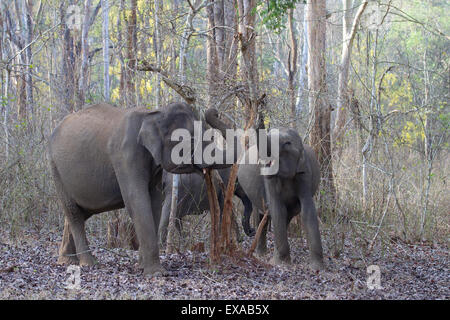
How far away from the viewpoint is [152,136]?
7805 mm

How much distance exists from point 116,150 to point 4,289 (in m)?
2.19

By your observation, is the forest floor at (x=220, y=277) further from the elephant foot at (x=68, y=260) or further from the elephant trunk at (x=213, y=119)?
the elephant trunk at (x=213, y=119)

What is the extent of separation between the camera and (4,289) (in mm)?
6922

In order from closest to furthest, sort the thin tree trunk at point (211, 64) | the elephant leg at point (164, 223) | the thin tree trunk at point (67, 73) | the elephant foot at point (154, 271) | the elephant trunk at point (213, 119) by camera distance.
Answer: the elephant trunk at point (213, 119) → the elephant foot at point (154, 271) → the thin tree trunk at point (211, 64) → the elephant leg at point (164, 223) → the thin tree trunk at point (67, 73)

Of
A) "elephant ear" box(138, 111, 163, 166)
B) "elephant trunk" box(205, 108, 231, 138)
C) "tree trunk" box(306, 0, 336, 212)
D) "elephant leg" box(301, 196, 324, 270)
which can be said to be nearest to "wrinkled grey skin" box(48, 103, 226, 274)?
"elephant ear" box(138, 111, 163, 166)

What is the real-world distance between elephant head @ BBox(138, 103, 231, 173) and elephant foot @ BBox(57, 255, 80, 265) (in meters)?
2.20

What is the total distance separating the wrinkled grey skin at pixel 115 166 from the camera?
7.84 meters

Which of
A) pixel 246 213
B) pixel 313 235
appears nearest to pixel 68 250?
pixel 313 235

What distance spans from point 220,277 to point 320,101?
531 cm

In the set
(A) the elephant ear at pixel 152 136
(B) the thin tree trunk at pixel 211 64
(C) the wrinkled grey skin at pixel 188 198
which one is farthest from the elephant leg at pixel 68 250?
(B) the thin tree trunk at pixel 211 64

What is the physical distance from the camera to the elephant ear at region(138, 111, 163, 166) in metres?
7.79

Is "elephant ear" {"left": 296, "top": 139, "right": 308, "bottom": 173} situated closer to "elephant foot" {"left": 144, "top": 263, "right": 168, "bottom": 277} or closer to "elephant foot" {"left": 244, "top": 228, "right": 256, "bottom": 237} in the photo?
"elephant foot" {"left": 144, "top": 263, "right": 168, "bottom": 277}

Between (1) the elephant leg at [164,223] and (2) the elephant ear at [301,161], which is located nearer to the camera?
(2) the elephant ear at [301,161]

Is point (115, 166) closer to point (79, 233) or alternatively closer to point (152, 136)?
point (152, 136)
